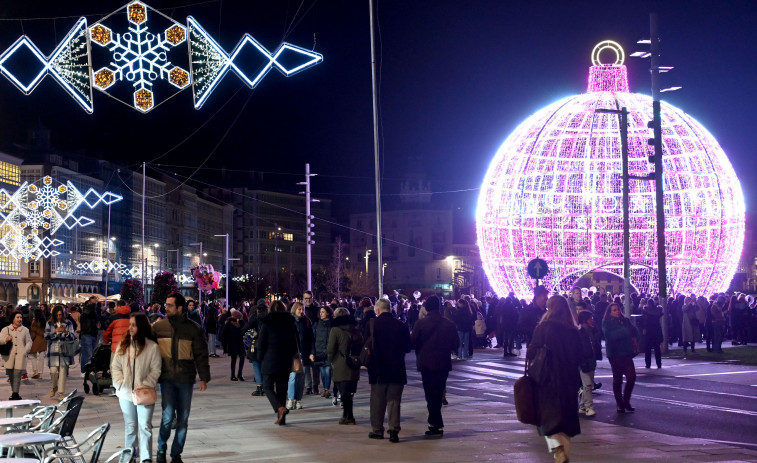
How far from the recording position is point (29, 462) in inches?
264

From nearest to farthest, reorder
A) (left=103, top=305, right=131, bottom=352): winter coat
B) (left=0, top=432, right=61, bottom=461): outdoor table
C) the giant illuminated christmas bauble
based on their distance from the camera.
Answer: (left=0, top=432, right=61, bottom=461): outdoor table < (left=103, top=305, right=131, bottom=352): winter coat < the giant illuminated christmas bauble

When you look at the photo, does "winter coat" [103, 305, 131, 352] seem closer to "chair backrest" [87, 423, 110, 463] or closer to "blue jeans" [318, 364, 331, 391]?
"blue jeans" [318, 364, 331, 391]

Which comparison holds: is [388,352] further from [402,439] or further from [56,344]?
[56,344]

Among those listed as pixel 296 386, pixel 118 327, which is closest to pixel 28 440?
pixel 296 386

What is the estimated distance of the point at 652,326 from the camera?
22.9 m

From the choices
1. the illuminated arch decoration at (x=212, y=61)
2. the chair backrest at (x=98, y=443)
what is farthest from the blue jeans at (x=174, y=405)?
the illuminated arch decoration at (x=212, y=61)

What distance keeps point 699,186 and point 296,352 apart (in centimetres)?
2493

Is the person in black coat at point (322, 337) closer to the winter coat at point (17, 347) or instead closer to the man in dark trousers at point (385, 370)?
the man in dark trousers at point (385, 370)

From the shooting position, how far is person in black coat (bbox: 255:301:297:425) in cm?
1280

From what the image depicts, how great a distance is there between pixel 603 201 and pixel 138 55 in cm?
2437

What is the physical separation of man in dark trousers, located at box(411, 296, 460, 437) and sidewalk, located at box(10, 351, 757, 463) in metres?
0.28

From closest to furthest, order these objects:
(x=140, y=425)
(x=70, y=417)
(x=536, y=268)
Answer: (x=70, y=417) → (x=140, y=425) → (x=536, y=268)

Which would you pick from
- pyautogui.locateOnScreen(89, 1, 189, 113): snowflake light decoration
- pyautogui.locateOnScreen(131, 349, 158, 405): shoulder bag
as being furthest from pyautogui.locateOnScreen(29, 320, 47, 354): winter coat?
pyautogui.locateOnScreen(131, 349, 158, 405): shoulder bag

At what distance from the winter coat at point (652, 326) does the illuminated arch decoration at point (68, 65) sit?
14.2m
